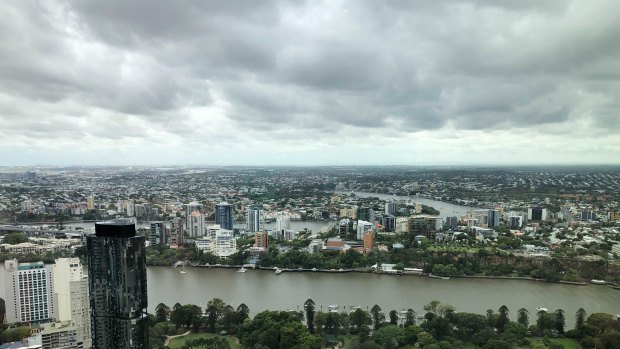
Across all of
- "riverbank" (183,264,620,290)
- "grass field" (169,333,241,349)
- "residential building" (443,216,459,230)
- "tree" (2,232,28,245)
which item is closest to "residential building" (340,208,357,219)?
"residential building" (443,216,459,230)

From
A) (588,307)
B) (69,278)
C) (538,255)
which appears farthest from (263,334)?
(538,255)

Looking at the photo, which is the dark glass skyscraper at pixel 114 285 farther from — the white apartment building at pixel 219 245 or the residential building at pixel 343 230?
the residential building at pixel 343 230

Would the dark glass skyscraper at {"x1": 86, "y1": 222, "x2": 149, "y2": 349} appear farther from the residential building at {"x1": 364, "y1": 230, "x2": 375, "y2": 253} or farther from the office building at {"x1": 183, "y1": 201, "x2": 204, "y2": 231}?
the office building at {"x1": 183, "y1": 201, "x2": 204, "y2": 231}

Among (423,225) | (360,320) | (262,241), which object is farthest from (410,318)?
(423,225)

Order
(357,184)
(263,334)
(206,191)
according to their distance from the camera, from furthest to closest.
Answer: (357,184) < (206,191) < (263,334)

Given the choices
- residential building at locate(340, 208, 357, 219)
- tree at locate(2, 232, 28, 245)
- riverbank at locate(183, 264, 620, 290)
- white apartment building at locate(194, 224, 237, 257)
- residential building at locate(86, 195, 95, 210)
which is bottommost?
riverbank at locate(183, 264, 620, 290)

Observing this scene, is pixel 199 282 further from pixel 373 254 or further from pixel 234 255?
pixel 373 254
